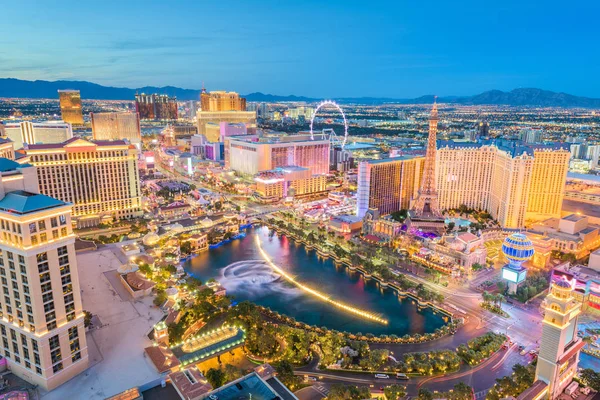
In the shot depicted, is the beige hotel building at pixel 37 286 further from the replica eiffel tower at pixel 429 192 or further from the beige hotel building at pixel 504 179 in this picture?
the beige hotel building at pixel 504 179

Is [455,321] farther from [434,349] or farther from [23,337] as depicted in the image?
[23,337]

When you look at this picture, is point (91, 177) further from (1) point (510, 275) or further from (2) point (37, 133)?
(1) point (510, 275)

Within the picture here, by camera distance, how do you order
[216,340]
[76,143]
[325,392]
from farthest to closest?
[76,143] → [216,340] → [325,392]

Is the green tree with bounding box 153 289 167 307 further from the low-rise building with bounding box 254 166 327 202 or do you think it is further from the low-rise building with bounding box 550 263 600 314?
the low-rise building with bounding box 254 166 327 202

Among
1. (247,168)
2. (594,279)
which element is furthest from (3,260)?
(247,168)

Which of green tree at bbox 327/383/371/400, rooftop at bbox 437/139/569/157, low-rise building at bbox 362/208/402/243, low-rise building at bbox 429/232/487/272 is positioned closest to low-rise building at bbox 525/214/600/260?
low-rise building at bbox 429/232/487/272

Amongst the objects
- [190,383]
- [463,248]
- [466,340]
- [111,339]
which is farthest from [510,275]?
[111,339]
